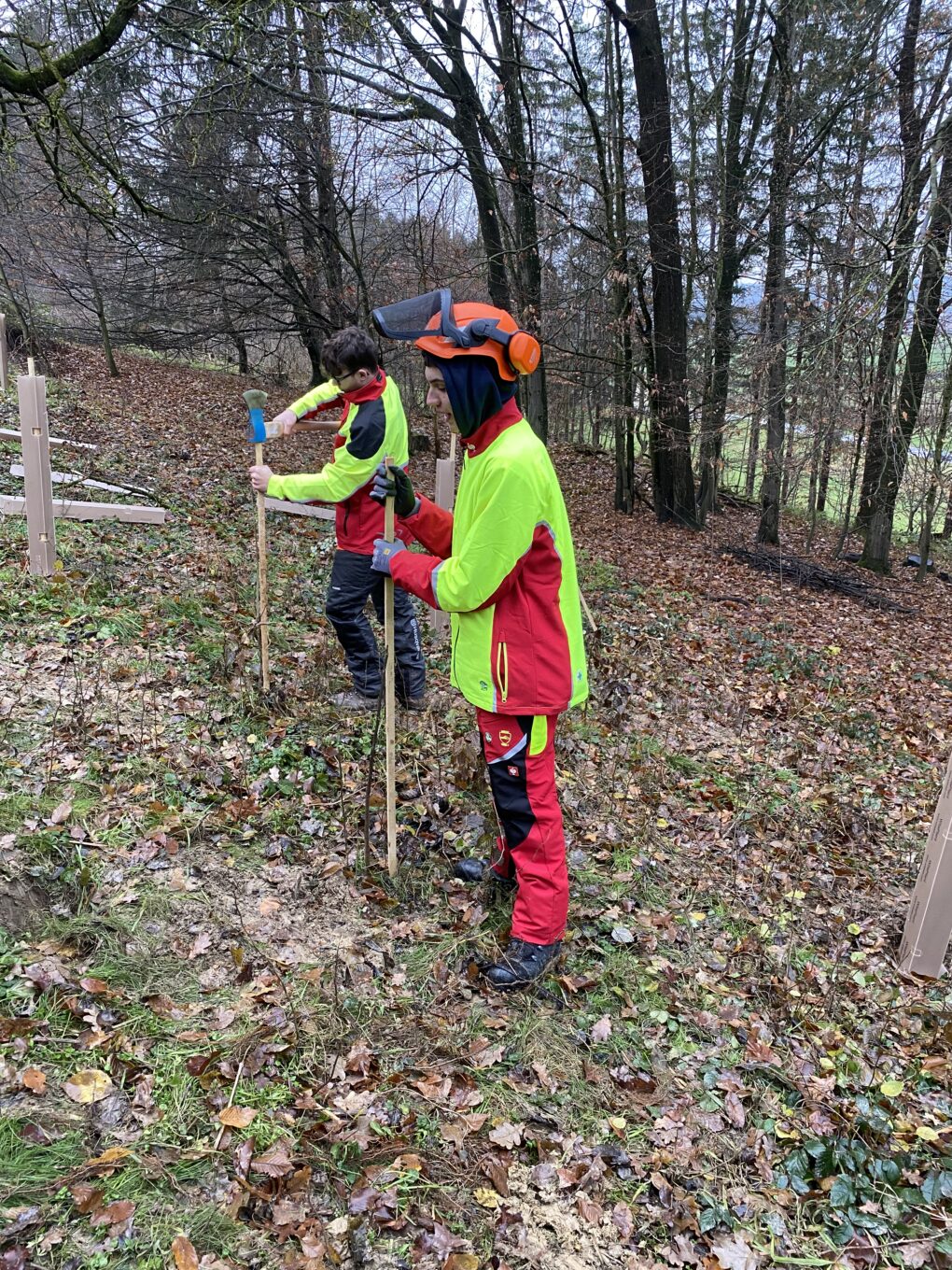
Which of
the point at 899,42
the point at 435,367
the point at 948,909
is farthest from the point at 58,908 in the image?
the point at 899,42

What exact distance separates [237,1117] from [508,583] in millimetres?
1934

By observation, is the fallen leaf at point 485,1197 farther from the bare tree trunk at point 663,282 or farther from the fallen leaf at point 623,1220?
the bare tree trunk at point 663,282

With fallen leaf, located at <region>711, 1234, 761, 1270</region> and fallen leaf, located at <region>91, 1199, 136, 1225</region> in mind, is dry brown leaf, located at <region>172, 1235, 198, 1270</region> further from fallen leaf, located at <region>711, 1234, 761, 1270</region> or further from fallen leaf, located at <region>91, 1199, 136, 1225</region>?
fallen leaf, located at <region>711, 1234, 761, 1270</region>

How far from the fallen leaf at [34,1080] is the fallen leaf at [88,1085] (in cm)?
6

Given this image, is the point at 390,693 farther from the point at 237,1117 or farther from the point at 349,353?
the point at 349,353

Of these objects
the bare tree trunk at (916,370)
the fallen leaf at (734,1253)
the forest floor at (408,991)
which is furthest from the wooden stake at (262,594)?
the bare tree trunk at (916,370)

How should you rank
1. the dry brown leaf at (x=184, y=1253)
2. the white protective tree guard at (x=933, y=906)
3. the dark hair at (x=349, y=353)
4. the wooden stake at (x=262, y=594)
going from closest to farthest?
1. the dry brown leaf at (x=184, y=1253)
2. the white protective tree guard at (x=933, y=906)
3. the dark hair at (x=349, y=353)
4. the wooden stake at (x=262, y=594)

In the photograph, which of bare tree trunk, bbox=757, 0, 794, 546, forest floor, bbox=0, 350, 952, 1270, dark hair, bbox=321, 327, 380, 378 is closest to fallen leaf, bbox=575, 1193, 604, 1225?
forest floor, bbox=0, 350, 952, 1270

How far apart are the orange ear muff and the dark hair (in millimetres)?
1811

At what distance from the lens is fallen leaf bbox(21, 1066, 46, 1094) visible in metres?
2.22

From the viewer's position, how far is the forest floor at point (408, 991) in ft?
7.25

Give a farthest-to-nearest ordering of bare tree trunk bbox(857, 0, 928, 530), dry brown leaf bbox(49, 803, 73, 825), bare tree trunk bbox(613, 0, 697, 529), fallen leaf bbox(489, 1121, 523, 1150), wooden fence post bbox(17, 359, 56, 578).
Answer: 1. bare tree trunk bbox(613, 0, 697, 529)
2. bare tree trunk bbox(857, 0, 928, 530)
3. wooden fence post bbox(17, 359, 56, 578)
4. dry brown leaf bbox(49, 803, 73, 825)
5. fallen leaf bbox(489, 1121, 523, 1150)

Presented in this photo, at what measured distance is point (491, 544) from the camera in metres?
2.61

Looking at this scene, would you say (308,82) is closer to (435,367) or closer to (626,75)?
(626,75)
